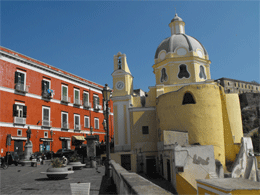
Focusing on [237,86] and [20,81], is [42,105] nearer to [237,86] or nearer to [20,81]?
[20,81]

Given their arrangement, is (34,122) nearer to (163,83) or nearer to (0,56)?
(0,56)

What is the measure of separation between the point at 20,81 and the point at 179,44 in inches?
700

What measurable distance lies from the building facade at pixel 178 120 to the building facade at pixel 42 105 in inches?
264

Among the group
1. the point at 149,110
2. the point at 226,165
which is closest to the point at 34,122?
the point at 149,110

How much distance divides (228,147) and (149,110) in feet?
28.7

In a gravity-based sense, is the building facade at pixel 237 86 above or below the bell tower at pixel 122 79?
above

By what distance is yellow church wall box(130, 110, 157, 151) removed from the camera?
81.2 feet

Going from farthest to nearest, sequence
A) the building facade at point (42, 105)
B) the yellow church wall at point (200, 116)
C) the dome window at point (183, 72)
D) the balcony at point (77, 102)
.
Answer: the balcony at point (77, 102), the dome window at point (183, 72), the building facade at point (42, 105), the yellow church wall at point (200, 116)

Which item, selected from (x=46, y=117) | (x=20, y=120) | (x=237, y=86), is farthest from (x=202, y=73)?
(x=237, y=86)

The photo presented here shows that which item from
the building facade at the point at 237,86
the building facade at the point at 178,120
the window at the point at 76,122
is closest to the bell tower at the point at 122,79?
the building facade at the point at 178,120

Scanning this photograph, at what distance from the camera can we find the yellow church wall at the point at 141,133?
2475 cm

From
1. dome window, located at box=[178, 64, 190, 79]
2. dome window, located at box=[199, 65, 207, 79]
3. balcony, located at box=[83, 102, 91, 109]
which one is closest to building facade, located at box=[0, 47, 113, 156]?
balcony, located at box=[83, 102, 91, 109]

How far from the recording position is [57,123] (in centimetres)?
2753

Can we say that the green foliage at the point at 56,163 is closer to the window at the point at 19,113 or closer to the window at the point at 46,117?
the window at the point at 19,113
